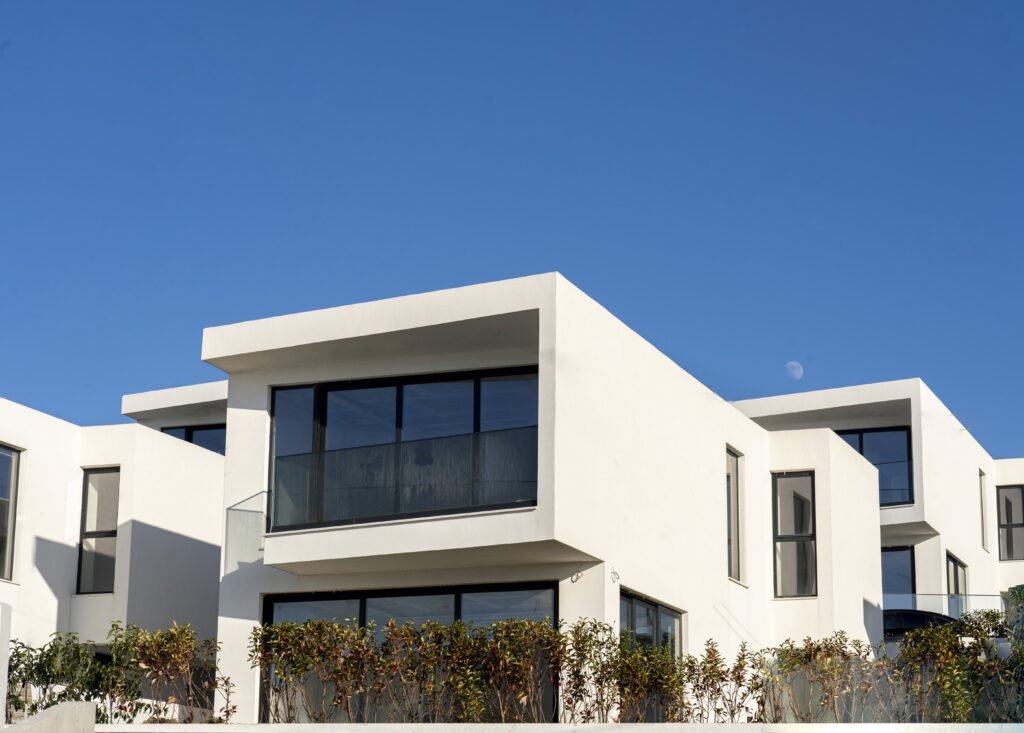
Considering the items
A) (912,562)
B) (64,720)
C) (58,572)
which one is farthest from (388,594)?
(912,562)

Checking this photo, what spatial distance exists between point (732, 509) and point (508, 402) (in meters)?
5.27

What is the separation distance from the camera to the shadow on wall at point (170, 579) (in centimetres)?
2420

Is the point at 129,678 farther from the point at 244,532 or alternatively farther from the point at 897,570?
the point at 897,570

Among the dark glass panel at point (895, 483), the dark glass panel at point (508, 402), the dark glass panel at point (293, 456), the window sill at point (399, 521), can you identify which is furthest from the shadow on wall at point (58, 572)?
the dark glass panel at point (895, 483)

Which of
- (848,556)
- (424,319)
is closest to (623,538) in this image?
(424,319)

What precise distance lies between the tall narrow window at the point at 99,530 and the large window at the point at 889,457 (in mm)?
14909

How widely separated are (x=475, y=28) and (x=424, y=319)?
8.58 m

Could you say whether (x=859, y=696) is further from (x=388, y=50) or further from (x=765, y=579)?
(x=388, y=50)

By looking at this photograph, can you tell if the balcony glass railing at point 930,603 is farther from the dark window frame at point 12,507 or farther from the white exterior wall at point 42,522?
the dark window frame at point 12,507

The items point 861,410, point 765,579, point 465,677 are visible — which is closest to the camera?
point 465,677

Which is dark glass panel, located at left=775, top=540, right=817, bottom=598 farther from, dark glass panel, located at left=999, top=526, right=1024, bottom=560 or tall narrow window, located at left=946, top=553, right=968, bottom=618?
dark glass panel, located at left=999, top=526, right=1024, bottom=560

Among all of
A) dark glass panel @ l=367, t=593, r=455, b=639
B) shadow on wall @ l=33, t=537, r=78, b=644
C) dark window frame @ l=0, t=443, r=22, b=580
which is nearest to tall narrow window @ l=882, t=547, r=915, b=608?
dark glass panel @ l=367, t=593, r=455, b=639

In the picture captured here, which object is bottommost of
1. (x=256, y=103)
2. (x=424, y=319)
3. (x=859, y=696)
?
(x=859, y=696)

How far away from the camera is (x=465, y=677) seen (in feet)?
55.2
